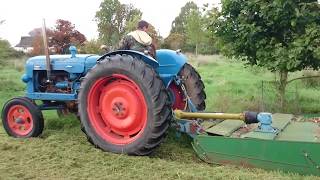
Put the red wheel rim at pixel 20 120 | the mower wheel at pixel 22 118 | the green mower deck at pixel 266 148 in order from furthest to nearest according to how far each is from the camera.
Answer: the red wheel rim at pixel 20 120 → the mower wheel at pixel 22 118 → the green mower deck at pixel 266 148

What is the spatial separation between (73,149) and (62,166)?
2.48 ft

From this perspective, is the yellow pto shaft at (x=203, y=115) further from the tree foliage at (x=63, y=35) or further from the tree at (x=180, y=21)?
the tree at (x=180, y=21)

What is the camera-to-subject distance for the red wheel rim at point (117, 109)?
19.5ft

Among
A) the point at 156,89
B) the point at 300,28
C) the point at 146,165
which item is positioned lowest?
the point at 146,165

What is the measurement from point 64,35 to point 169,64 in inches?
563

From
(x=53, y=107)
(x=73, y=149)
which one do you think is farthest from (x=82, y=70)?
(x=73, y=149)

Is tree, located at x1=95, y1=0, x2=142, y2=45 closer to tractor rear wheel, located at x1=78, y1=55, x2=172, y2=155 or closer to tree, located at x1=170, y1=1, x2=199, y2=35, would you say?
tractor rear wheel, located at x1=78, y1=55, x2=172, y2=155

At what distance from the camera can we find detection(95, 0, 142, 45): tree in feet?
76.7

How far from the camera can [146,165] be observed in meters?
5.36

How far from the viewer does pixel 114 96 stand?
6.15m

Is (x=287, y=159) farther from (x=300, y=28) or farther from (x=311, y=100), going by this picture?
(x=311, y=100)

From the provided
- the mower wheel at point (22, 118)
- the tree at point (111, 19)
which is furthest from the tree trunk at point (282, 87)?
the tree at point (111, 19)

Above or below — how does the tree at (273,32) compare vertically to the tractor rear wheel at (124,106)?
above

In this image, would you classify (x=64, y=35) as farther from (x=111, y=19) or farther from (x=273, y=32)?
(x=273, y=32)
